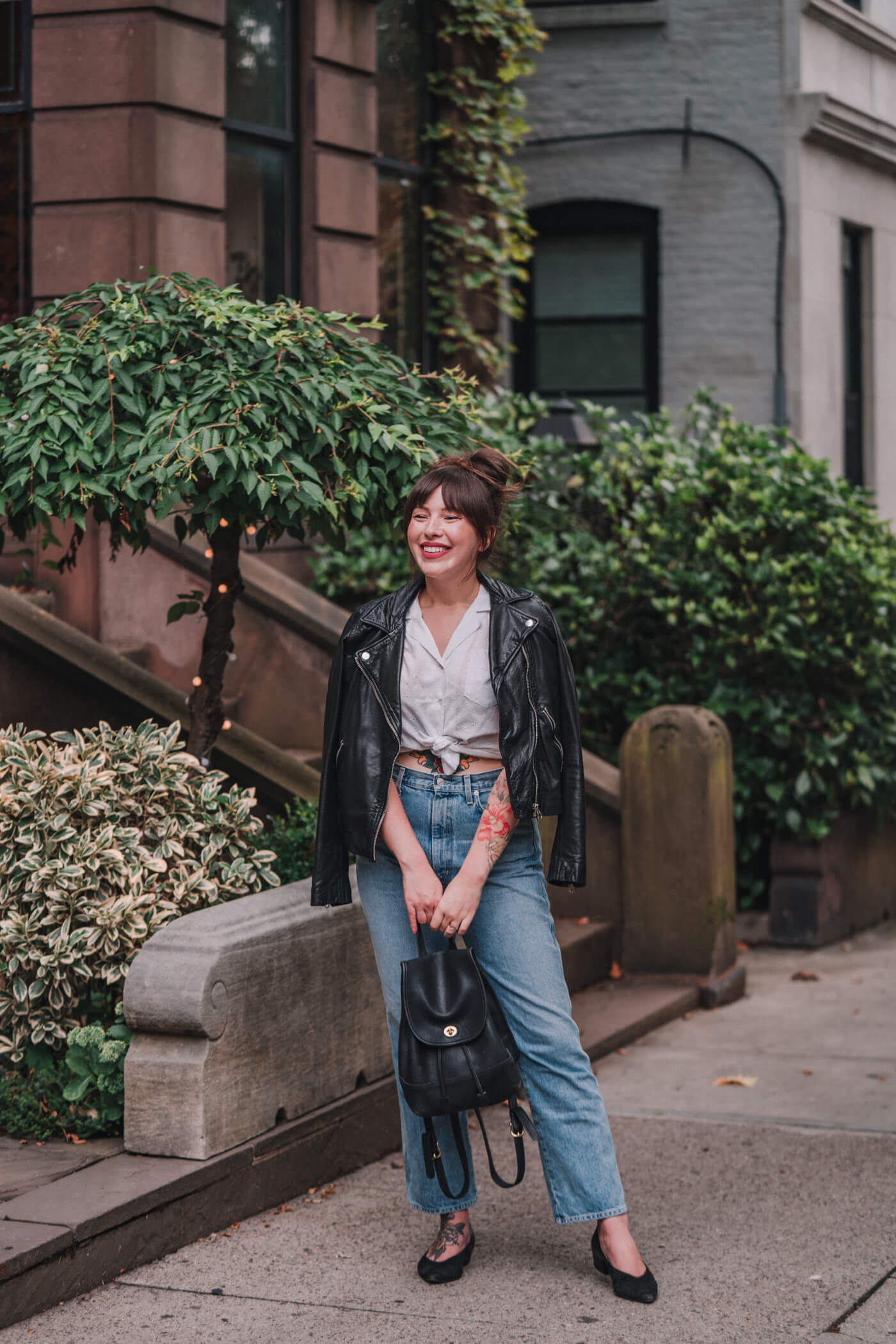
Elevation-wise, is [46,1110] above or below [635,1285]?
above

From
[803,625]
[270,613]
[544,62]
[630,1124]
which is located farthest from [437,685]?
[544,62]

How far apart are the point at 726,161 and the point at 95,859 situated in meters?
9.78

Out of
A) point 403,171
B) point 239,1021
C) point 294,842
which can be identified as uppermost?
point 403,171

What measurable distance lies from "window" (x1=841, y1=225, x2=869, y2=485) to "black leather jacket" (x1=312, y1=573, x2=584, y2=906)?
35.3ft

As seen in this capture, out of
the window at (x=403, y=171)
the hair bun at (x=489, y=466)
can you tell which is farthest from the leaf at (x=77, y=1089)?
the window at (x=403, y=171)

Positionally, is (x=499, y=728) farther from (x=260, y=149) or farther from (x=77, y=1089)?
(x=260, y=149)

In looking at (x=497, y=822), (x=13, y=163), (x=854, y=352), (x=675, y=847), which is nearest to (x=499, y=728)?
(x=497, y=822)

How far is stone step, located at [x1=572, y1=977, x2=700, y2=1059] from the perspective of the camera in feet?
21.9

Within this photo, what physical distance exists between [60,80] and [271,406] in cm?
431

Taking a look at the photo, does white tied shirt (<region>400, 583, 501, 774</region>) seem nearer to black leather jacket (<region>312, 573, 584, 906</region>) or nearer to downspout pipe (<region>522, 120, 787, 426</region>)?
black leather jacket (<region>312, 573, 584, 906</region>)

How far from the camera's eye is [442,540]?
13.5 feet

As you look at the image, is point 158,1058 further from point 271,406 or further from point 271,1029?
point 271,406

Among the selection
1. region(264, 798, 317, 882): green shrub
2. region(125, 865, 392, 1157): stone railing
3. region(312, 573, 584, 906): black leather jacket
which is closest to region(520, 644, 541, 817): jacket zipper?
region(312, 573, 584, 906): black leather jacket

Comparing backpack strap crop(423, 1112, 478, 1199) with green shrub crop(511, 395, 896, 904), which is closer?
backpack strap crop(423, 1112, 478, 1199)
